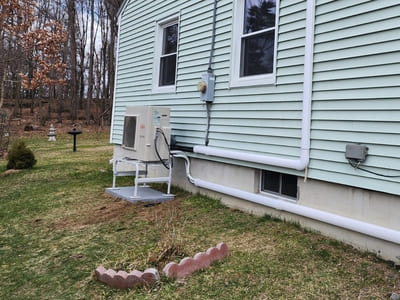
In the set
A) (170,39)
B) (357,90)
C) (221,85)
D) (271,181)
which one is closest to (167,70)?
(170,39)

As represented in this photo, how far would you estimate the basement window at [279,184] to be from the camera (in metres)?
4.04

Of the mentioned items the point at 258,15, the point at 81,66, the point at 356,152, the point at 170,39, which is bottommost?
the point at 356,152

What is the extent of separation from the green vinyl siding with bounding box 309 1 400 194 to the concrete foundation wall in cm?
11

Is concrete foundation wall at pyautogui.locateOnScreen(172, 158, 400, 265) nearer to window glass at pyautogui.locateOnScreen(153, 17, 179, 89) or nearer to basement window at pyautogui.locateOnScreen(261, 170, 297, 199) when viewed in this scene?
basement window at pyautogui.locateOnScreen(261, 170, 297, 199)

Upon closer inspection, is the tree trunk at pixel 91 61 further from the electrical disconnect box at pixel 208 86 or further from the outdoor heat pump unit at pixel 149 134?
the electrical disconnect box at pixel 208 86

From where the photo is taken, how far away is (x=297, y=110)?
379 centimetres

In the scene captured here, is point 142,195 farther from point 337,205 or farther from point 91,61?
point 91,61

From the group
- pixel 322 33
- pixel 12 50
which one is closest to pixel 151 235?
pixel 322 33

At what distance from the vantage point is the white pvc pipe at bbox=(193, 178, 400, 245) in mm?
2934

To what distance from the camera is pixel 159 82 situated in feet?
21.6

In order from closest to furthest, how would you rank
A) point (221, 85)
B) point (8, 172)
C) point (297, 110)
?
point (297, 110), point (221, 85), point (8, 172)

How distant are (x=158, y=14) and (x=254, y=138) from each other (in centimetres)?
355

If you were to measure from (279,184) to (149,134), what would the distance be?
2.02 m

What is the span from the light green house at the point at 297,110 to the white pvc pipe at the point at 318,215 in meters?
0.01
